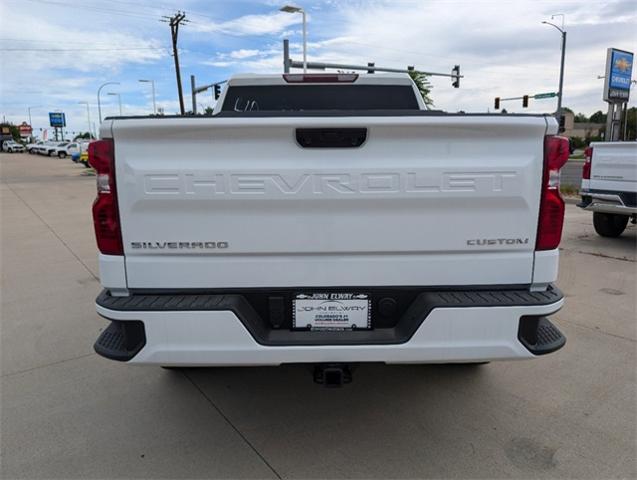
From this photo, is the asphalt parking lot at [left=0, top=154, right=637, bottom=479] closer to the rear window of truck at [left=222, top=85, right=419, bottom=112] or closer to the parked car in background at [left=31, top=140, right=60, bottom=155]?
the rear window of truck at [left=222, top=85, right=419, bottom=112]

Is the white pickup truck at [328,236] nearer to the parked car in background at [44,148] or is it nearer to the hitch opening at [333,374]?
the hitch opening at [333,374]

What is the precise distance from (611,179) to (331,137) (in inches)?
280

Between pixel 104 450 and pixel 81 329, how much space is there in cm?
210

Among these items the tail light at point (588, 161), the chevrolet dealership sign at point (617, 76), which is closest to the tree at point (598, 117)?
the chevrolet dealership sign at point (617, 76)

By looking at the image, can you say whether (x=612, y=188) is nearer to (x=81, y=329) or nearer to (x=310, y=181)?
(x=310, y=181)

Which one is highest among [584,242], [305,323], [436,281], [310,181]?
[310,181]

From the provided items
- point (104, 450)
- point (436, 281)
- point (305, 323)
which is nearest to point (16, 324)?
point (104, 450)

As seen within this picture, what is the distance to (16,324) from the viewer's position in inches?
190

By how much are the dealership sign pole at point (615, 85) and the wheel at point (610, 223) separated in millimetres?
18660

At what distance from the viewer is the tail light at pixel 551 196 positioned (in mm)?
2342

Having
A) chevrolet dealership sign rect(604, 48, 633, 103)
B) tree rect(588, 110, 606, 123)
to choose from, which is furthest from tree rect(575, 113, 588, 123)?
chevrolet dealership sign rect(604, 48, 633, 103)

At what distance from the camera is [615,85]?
85.3ft

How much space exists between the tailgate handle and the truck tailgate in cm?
3

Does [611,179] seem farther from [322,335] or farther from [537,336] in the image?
[322,335]
